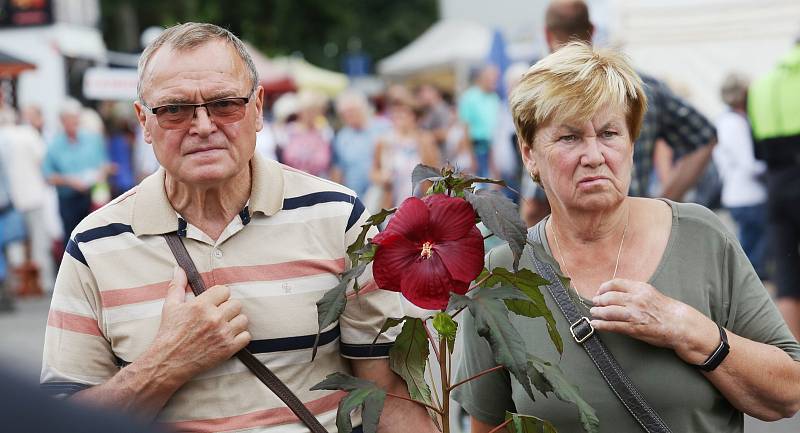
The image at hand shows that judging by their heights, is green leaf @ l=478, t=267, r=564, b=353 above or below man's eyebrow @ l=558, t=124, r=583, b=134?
below

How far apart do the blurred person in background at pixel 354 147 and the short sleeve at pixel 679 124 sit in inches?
327

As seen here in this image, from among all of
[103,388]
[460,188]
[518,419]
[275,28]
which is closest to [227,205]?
[103,388]

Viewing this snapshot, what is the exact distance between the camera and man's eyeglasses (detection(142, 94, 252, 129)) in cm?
271

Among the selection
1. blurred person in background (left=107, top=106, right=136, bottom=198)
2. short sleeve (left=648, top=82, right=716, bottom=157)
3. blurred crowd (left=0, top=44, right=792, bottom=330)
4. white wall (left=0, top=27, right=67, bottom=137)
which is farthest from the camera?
white wall (left=0, top=27, right=67, bottom=137)

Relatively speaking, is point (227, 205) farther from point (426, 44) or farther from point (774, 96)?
point (426, 44)

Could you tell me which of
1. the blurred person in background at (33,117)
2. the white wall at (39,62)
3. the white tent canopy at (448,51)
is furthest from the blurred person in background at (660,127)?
the white tent canopy at (448,51)

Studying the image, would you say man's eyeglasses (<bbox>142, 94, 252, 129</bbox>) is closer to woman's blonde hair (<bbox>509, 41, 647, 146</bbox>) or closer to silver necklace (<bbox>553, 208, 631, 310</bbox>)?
woman's blonde hair (<bbox>509, 41, 647, 146</bbox>)

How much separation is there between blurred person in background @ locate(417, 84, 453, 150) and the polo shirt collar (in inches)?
502

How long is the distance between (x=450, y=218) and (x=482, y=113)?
39.3ft

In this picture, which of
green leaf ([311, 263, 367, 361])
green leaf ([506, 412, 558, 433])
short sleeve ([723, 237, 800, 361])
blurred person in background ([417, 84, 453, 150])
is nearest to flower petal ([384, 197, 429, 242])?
green leaf ([311, 263, 367, 361])

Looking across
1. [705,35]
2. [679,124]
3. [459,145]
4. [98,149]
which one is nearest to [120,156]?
[98,149]

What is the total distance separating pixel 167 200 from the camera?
284 cm

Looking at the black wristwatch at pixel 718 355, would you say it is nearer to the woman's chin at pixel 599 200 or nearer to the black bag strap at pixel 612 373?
the black bag strap at pixel 612 373

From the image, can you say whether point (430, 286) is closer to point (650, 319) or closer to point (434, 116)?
point (650, 319)
